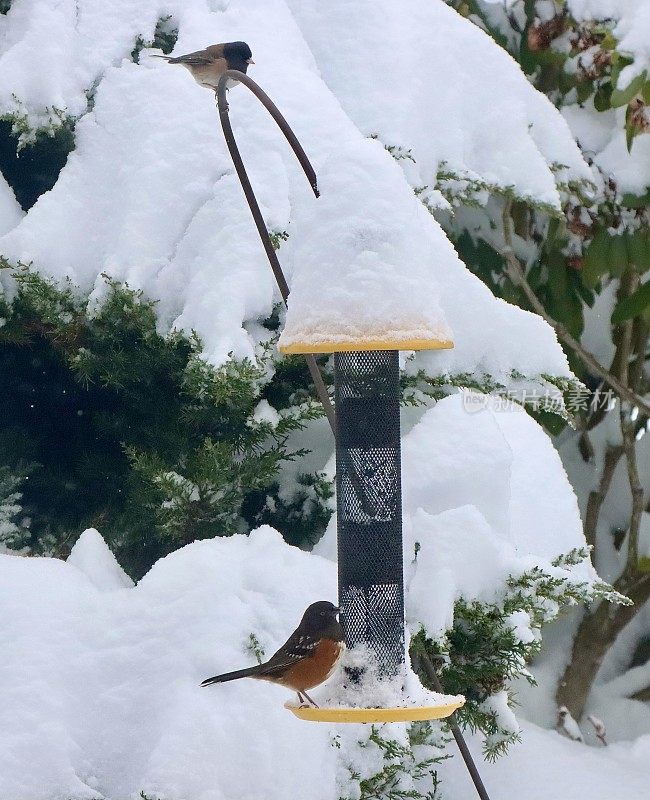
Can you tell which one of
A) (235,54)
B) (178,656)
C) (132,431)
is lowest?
(132,431)

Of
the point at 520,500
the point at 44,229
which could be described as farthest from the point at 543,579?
the point at 44,229

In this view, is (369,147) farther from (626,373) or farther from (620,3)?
(626,373)

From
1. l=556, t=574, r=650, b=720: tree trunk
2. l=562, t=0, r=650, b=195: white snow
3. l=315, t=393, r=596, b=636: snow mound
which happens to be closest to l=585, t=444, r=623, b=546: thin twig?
l=556, t=574, r=650, b=720: tree trunk

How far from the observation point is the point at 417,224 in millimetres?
1870

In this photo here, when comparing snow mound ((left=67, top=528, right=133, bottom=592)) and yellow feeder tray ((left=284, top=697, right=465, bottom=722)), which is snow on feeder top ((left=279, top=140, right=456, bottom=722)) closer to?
yellow feeder tray ((left=284, top=697, right=465, bottom=722))

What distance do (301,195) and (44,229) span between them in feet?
2.01

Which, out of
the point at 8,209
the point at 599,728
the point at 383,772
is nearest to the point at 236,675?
the point at 383,772

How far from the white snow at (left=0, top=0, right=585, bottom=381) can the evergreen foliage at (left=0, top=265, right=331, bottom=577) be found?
0.08m

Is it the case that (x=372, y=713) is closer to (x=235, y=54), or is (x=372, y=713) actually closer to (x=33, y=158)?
(x=235, y=54)

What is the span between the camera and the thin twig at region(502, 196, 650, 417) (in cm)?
479

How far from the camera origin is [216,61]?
2.38 m

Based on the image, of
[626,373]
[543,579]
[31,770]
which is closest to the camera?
[31,770]

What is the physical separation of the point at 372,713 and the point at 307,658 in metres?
0.13

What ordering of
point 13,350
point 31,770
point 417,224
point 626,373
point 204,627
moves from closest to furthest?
point 417,224
point 31,770
point 204,627
point 13,350
point 626,373
